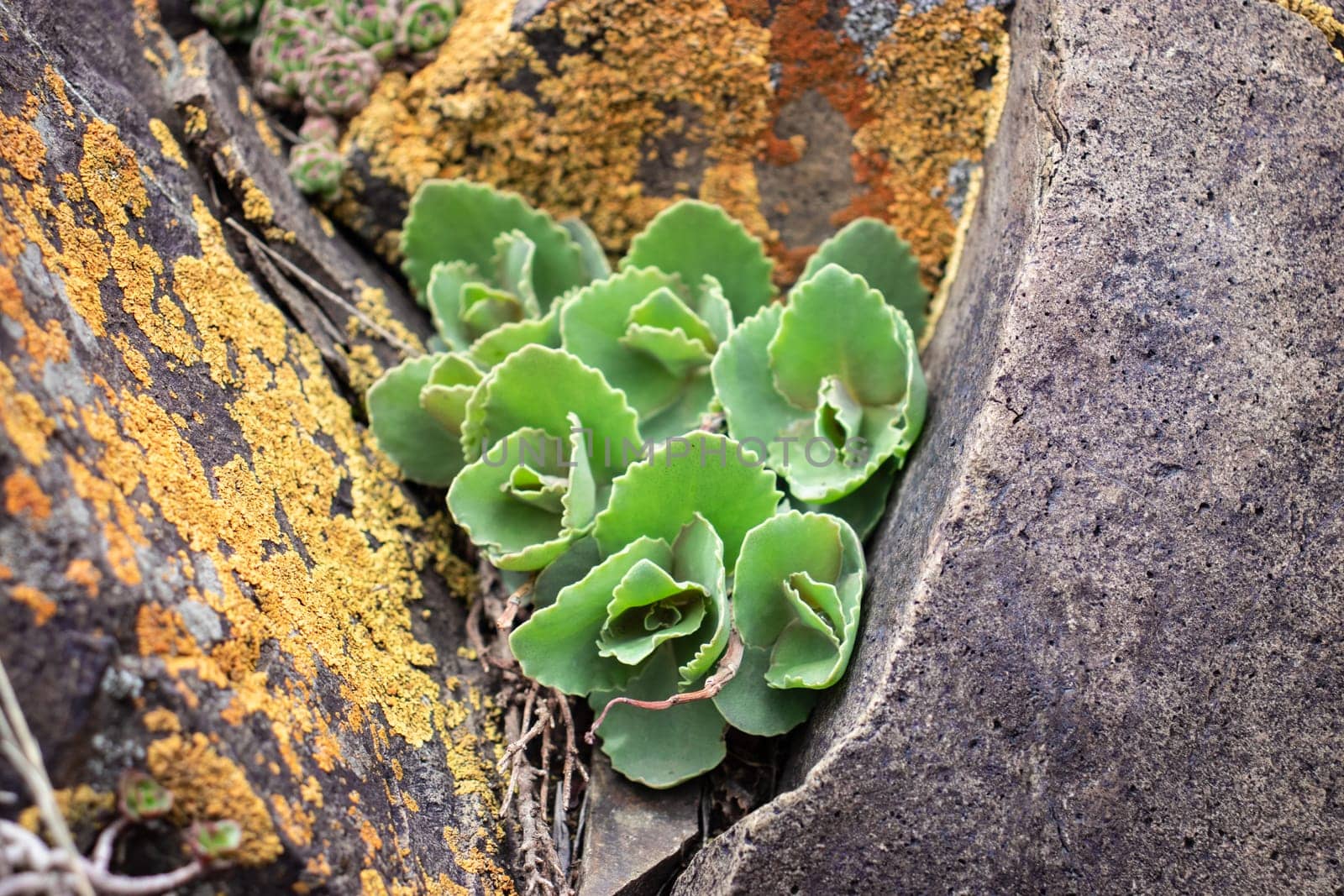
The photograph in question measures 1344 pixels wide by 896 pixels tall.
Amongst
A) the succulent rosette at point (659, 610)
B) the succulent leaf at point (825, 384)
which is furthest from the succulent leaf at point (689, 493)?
the succulent leaf at point (825, 384)

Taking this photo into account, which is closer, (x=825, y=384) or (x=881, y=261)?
(x=825, y=384)

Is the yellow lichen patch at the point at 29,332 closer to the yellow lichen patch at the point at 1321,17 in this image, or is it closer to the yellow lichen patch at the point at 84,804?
the yellow lichen patch at the point at 84,804

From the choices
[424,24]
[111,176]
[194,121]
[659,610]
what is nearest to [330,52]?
[424,24]

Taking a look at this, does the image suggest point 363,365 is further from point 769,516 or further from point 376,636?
point 769,516

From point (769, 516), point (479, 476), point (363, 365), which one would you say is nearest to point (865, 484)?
point (769, 516)

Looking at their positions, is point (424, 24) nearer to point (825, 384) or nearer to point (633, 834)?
point (825, 384)

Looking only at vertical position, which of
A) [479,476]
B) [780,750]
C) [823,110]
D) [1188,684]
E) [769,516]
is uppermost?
[823,110]

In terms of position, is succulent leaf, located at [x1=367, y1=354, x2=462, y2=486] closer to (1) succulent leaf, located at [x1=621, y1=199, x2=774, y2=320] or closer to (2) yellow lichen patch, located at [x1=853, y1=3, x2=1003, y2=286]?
(1) succulent leaf, located at [x1=621, y1=199, x2=774, y2=320]
